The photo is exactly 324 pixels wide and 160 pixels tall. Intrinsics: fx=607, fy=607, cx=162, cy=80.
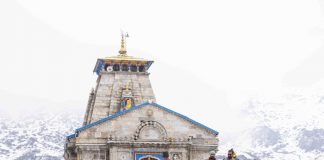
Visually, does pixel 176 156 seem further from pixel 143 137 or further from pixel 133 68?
pixel 133 68

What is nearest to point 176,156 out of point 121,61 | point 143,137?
point 143,137

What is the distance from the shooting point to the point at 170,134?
171ft

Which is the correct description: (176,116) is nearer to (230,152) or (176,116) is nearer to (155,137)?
(155,137)

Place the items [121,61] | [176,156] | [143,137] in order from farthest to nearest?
[121,61], [143,137], [176,156]

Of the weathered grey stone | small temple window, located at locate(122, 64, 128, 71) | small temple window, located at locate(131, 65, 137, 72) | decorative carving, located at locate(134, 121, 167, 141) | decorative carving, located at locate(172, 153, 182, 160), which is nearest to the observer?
the weathered grey stone

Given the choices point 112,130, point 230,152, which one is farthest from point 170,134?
point 230,152

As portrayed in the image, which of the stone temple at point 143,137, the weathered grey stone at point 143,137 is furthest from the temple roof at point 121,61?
the weathered grey stone at point 143,137

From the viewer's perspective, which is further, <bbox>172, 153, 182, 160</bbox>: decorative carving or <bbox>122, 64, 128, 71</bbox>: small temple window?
<bbox>122, 64, 128, 71</bbox>: small temple window

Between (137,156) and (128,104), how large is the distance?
30.0 ft

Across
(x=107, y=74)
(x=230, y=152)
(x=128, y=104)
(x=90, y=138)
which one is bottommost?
(x=230, y=152)

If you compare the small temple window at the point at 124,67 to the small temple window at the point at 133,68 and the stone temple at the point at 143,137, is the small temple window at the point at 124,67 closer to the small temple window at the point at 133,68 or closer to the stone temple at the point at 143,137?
the small temple window at the point at 133,68

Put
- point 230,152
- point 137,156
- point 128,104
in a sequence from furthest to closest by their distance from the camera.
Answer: point 128,104 → point 137,156 → point 230,152

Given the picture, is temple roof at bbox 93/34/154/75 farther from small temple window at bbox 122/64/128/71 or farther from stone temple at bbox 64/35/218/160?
stone temple at bbox 64/35/218/160

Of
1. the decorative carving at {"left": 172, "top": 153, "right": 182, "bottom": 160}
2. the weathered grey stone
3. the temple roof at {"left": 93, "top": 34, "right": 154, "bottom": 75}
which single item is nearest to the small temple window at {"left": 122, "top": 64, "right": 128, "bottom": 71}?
the temple roof at {"left": 93, "top": 34, "right": 154, "bottom": 75}
